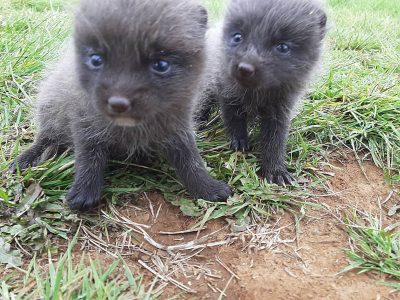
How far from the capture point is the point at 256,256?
9.00ft

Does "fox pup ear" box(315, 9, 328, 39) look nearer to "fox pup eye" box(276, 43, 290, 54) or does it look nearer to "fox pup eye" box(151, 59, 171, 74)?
"fox pup eye" box(276, 43, 290, 54)

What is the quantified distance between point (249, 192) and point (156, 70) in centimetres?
113

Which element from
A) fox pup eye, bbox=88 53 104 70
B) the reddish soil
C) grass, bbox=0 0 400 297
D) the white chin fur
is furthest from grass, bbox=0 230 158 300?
fox pup eye, bbox=88 53 104 70

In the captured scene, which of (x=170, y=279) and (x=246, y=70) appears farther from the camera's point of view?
(x=246, y=70)

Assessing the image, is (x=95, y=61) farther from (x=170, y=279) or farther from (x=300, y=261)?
(x=300, y=261)

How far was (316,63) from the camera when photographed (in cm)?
356

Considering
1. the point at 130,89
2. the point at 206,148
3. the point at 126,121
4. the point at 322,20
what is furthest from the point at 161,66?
the point at 322,20

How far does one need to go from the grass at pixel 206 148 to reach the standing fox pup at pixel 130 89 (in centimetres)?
15

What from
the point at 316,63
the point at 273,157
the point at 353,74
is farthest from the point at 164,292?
the point at 353,74

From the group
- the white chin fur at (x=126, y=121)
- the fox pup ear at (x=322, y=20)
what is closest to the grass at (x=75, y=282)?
the white chin fur at (x=126, y=121)

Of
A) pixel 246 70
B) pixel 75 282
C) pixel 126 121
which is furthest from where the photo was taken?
pixel 246 70

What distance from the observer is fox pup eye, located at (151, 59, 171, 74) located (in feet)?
8.11

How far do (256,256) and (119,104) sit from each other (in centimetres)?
118

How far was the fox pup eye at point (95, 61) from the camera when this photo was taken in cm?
251
